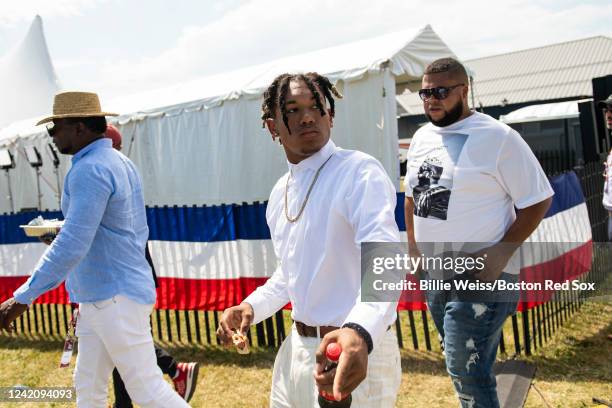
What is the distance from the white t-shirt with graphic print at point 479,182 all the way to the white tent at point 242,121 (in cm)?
469

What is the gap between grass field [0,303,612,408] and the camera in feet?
12.4

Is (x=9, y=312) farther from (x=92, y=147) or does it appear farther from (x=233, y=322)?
(x=233, y=322)

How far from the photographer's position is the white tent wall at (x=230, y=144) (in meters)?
7.42

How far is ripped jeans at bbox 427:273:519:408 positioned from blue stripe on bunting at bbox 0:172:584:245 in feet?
7.23

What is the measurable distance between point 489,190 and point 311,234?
1.15 metres

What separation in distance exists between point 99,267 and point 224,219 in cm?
237

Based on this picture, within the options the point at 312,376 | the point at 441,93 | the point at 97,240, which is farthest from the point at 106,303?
the point at 441,93

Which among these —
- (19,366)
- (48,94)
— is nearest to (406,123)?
(48,94)

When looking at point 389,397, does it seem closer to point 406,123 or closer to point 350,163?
point 350,163

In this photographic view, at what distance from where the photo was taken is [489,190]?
249 centimetres

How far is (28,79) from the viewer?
1966 centimetres

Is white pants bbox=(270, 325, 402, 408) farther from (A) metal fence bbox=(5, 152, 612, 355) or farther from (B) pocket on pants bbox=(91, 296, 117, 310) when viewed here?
(A) metal fence bbox=(5, 152, 612, 355)

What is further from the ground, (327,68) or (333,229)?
(327,68)

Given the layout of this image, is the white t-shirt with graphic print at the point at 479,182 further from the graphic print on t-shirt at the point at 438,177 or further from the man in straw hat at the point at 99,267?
the man in straw hat at the point at 99,267
